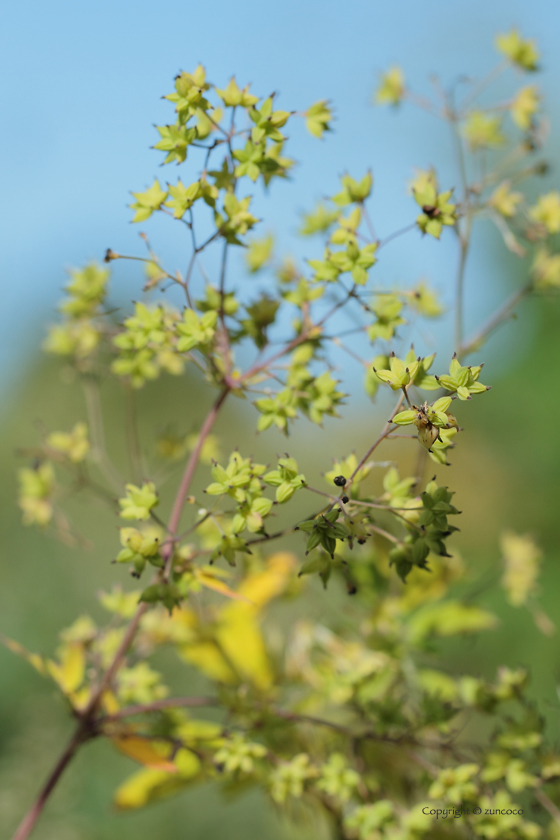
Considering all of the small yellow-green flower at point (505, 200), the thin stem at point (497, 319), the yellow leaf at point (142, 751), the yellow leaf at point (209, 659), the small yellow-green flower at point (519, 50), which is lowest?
the yellow leaf at point (142, 751)

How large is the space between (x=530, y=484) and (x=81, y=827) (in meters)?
2.64

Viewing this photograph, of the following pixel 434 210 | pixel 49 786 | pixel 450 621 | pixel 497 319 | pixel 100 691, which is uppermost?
pixel 497 319

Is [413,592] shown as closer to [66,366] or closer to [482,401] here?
[66,366]

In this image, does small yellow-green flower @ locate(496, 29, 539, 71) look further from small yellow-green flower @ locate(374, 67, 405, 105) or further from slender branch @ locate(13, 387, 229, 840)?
slender branch @ locate(13, 387, 229, 840)

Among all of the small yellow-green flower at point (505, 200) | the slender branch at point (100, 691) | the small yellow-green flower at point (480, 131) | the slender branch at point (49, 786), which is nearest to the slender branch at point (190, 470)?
the slender branch at point (100, 691)

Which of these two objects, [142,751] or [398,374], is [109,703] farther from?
[398,374]

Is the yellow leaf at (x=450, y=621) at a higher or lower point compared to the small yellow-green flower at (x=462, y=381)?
higher

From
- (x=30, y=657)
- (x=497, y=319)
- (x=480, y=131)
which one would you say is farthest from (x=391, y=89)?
(x=30, y=657)

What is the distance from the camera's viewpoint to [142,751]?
74cm

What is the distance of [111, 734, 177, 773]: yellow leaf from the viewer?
2.35ft

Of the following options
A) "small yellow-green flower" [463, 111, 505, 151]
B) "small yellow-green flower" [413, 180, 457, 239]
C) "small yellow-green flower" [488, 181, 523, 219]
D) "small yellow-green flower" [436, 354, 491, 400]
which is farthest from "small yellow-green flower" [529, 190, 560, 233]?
"small yellow-green flower" [436, 354, 491, 400]

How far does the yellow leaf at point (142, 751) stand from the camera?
2.35 feet

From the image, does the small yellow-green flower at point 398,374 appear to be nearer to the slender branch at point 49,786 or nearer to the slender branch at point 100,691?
the slender branch at point 100,691

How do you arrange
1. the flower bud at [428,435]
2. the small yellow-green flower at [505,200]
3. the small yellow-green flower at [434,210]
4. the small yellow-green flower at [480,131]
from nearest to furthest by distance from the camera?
the flower bud at [428,435]
the small yellow-green flower at [434,210]
the small yellow-green flower at [505,200]
the small yellow-green flower at [480,131]
